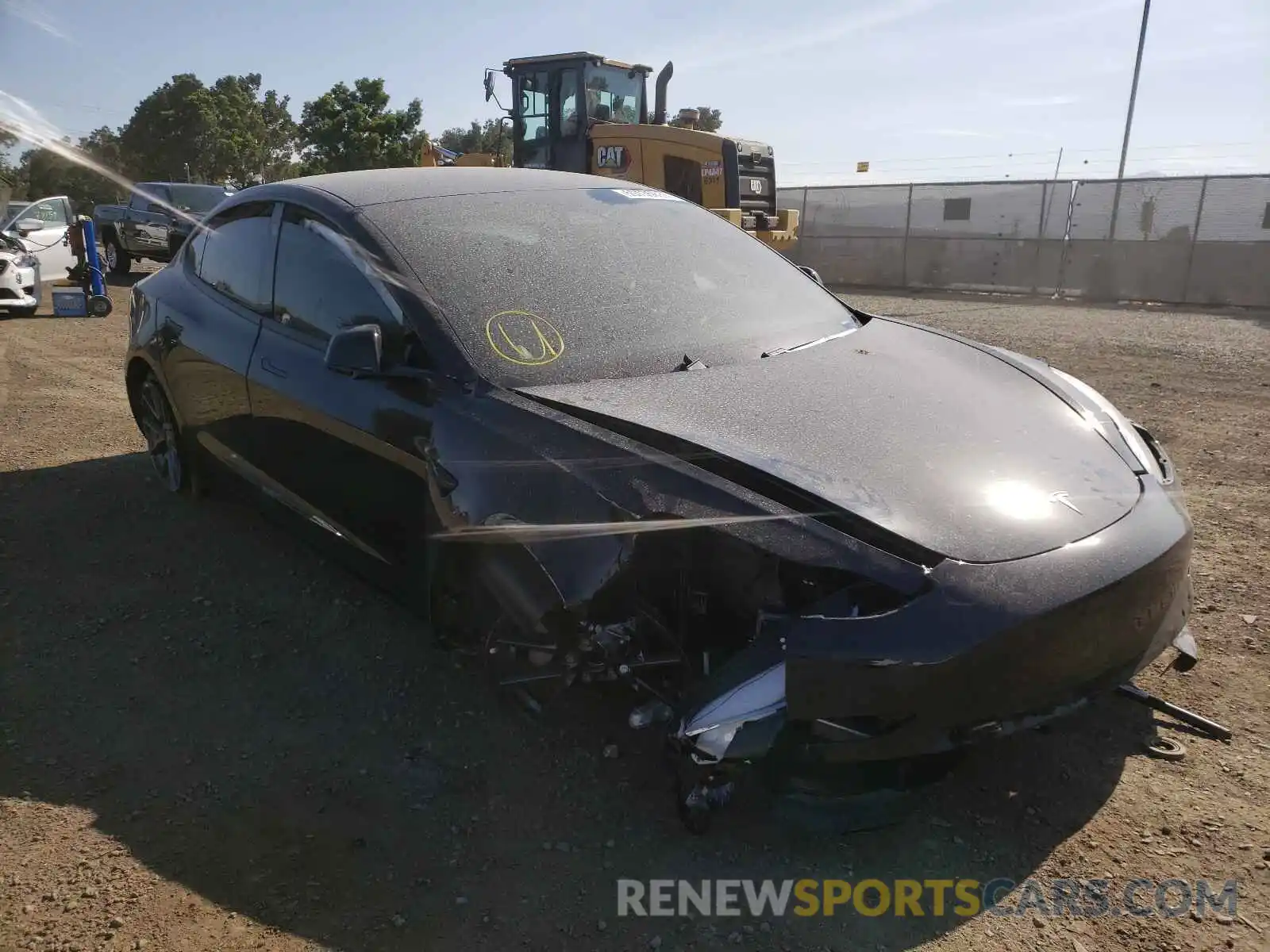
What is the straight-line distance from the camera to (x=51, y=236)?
1369 cm

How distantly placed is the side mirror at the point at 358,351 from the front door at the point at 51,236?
41.0 feet

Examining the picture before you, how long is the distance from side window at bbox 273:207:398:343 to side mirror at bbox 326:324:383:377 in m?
0.15

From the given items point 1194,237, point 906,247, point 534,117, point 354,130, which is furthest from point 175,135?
point 1194,237

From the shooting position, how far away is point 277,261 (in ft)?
12.4

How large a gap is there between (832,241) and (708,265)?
18922 mm

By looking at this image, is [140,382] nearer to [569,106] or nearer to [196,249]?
[196,249]

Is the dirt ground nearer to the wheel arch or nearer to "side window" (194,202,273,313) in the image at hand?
the wheel arch

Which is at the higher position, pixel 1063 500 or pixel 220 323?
pixel 220 323

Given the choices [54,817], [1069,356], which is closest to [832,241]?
[1069,356]

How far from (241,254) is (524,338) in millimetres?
1821

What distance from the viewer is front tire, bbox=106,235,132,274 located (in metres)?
17.0

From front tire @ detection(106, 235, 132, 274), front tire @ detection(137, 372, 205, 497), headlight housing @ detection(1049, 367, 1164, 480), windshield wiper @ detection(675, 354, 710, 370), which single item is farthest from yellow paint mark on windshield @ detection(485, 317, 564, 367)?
front tire @ detection(106, 235, 132, 274)

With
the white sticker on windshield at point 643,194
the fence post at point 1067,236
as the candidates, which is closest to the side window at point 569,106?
the white sticker on windshield at point 643,194

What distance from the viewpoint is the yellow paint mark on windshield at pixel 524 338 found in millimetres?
2941
